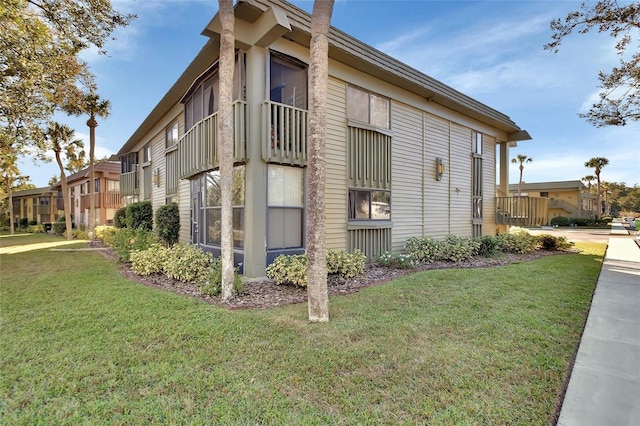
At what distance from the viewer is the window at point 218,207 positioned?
7.04 meters

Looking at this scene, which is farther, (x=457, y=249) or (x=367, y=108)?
(x=457, y=249)

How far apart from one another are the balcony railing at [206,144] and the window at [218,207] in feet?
1.53

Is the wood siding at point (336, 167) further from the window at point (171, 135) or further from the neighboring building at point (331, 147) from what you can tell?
the window at point (171, 135)

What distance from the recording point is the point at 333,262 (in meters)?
6.96

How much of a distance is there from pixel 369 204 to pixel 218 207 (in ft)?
13.7

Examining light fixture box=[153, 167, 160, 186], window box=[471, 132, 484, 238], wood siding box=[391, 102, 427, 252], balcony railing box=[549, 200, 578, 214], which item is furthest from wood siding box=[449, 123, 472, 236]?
balcony railing box=[549, 200, 578, 214]

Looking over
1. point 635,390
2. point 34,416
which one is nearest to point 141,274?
point 34,416

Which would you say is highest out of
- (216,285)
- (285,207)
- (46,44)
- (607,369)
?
(46,44)

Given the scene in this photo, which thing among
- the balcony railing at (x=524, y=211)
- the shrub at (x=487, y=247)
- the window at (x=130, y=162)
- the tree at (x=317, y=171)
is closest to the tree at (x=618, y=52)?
the balcony railing at (x=524, y=211)

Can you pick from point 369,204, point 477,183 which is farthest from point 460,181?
point 369,204

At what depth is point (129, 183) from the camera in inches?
676

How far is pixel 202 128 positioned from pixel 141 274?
389 centimetres

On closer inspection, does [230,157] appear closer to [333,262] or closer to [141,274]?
[333,262]

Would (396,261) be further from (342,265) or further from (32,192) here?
(32,192)
